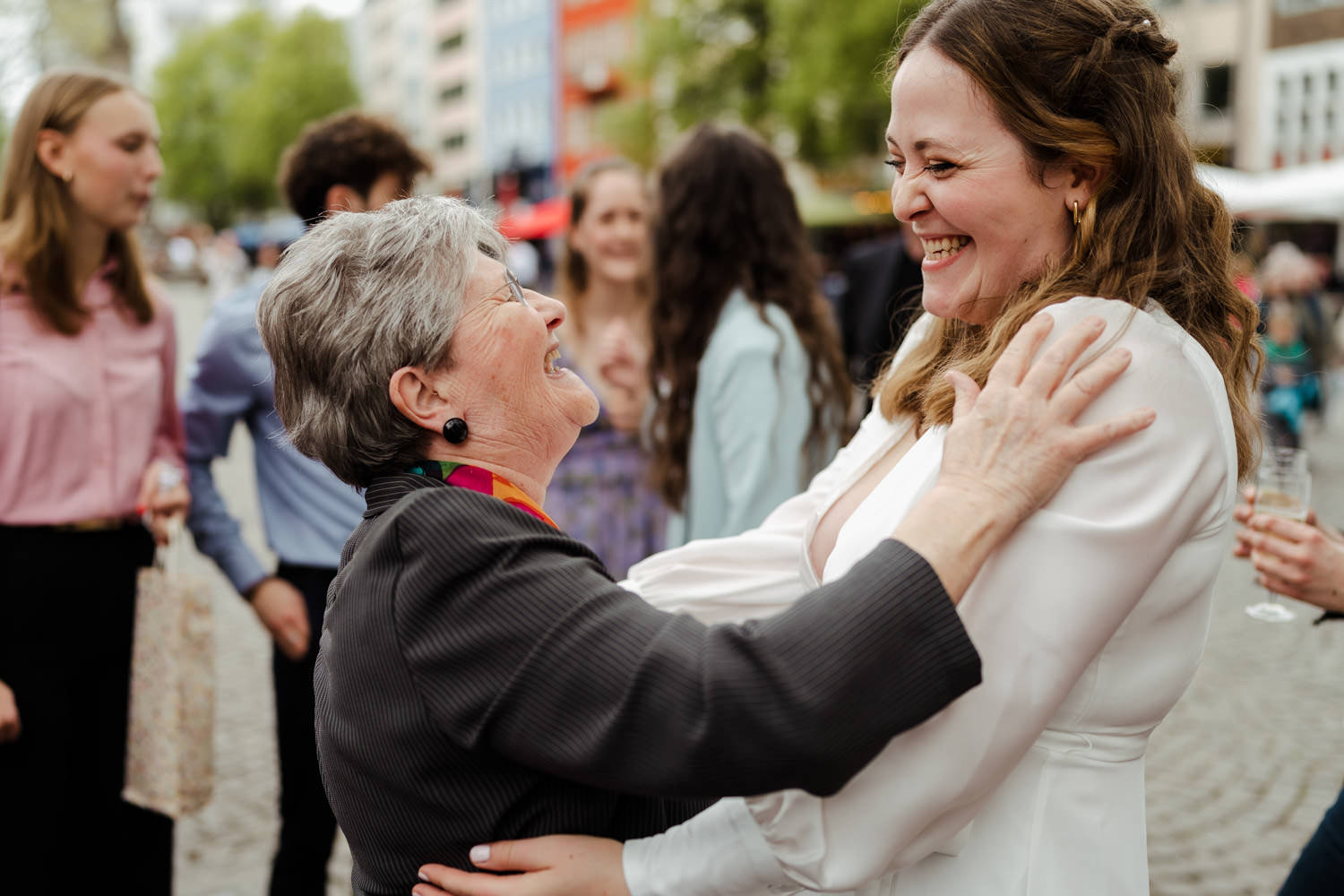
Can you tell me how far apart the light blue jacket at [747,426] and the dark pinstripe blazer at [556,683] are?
5.87 ft

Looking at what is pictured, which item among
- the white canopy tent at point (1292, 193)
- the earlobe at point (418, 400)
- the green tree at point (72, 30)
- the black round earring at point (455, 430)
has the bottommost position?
the white canopy tent at point (1292, 193)

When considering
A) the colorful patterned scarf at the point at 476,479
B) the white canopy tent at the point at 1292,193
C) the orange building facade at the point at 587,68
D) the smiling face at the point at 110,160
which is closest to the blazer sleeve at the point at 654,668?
the colorful patterned scarf at the point at 476,479

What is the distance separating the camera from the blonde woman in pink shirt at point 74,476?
124 inches

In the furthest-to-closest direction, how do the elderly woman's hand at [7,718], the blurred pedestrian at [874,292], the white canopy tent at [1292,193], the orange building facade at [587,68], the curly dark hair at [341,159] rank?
the orange building facade at [587,68] → the white canopy tent at [1292,193] → the blurred pedestrian at [874,292] → the curly dark hair at [341,159] → the elderly woman's hand at [7,718]

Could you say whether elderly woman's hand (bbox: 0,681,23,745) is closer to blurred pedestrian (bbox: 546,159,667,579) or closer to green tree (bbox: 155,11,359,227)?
blurred pedestrian (bbox: 546,159,667,579)

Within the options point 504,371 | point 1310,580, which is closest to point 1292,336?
point 1310,580

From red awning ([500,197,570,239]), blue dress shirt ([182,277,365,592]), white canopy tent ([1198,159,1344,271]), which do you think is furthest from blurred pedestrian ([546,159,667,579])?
red awning ([500,197,570,239])

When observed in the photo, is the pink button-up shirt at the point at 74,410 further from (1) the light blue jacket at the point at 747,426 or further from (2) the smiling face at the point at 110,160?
(1) the light blue jacket at the point at 747,426

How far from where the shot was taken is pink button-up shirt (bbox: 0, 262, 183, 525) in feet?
10.3

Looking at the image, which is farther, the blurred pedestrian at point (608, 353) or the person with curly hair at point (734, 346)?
the blurred pedestrian at point (608, 353)

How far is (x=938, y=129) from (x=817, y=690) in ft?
2.65

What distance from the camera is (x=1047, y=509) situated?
4.58 ft

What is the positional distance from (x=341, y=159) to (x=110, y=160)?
0.63 meters

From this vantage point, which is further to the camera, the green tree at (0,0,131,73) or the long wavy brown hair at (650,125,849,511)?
the green tree at (0,0,131,73)
